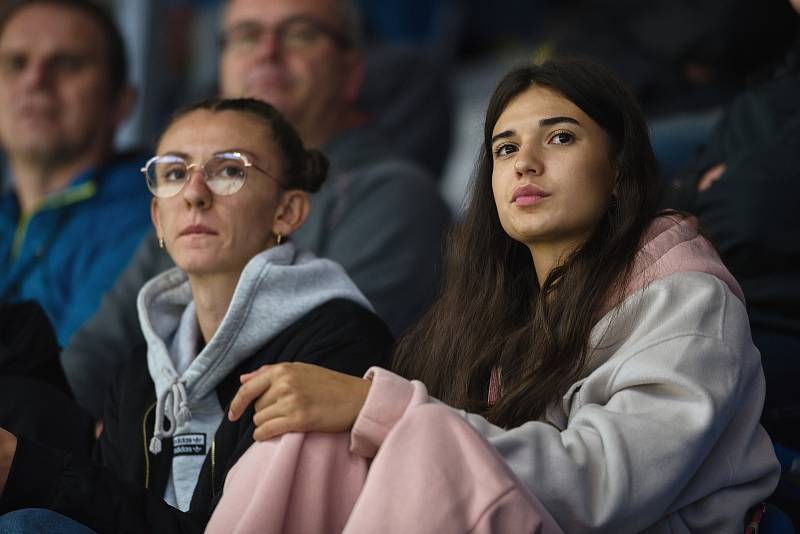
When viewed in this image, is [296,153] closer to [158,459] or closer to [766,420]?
[158,459]

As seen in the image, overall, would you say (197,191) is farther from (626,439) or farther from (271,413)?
(626,439)

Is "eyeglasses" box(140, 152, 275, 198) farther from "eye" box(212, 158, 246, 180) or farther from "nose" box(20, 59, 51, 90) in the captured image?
"nose" box(20, 59, 51, 90)

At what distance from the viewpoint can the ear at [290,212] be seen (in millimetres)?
2154

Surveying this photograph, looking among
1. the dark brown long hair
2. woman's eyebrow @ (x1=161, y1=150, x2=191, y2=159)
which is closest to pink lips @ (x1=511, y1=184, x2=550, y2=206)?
the dark brown long hair

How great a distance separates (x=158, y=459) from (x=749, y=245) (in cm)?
114

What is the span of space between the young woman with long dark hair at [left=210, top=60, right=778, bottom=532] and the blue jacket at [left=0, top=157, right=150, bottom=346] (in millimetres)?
1381

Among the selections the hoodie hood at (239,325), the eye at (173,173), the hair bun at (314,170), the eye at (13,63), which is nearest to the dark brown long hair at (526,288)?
the hoodie hood at (239,325)

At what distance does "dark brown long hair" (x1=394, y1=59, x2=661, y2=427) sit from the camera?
1767mm

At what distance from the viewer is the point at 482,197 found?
6.63 feet

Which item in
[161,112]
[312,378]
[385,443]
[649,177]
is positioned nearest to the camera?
[385,443]

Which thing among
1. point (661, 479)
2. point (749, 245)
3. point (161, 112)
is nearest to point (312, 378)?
point (661, 479)

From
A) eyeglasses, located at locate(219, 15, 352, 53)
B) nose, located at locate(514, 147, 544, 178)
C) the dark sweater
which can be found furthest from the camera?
eyeglasses, located at locate(219, 15, 352, 53)

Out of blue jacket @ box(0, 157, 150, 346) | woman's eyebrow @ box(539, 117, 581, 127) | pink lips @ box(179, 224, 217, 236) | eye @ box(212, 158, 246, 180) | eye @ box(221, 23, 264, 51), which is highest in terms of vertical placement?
eye @ box(221, 23, 264, 51)

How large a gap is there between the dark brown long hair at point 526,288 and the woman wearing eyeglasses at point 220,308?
6.7 inches
